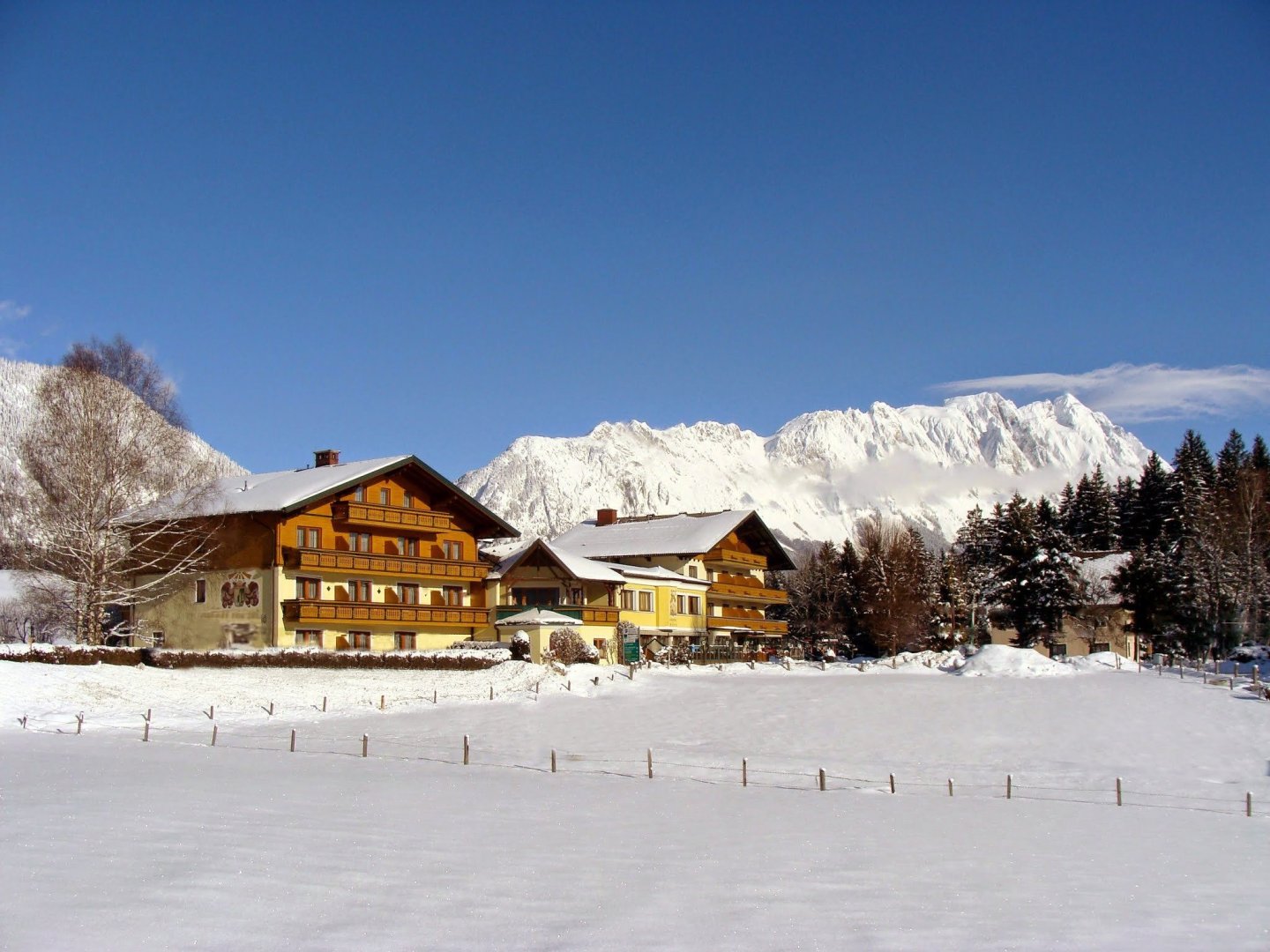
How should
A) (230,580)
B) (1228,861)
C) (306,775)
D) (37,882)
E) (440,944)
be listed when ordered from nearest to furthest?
(440,944) < (37,882) < (1228,861) < (306,775) < (230,580)

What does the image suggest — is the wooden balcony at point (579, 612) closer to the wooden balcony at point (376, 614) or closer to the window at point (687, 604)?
the wooden balcony at point (376, 614)

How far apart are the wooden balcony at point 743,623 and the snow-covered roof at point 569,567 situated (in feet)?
40.0

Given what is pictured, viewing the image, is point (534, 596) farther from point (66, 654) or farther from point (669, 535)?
point (66, 654)

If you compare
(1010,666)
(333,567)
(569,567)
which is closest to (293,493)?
(333,567)

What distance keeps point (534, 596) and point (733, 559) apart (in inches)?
751

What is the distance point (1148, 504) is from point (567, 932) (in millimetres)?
111765

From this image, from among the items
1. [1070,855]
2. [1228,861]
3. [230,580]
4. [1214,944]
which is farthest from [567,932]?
[230,580]

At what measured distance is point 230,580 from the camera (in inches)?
2008

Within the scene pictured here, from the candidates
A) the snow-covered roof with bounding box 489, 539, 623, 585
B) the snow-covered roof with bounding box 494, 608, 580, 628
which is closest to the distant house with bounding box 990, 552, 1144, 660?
the snow-covered roof with bounding box 489, 539, 623, 585

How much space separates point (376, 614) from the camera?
5306cm

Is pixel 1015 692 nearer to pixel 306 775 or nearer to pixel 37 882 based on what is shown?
pixel 306 775

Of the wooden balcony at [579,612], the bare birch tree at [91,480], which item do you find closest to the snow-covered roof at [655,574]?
the wooden balcony at [579,612]

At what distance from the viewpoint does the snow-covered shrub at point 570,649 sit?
182 feet

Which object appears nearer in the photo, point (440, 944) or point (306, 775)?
A: point (440, 944)
